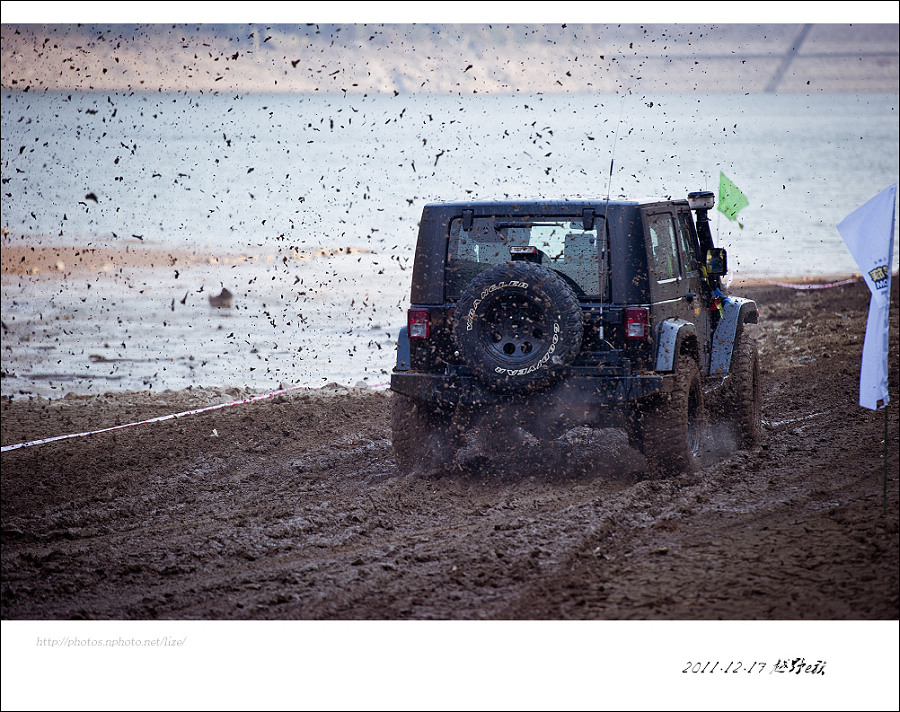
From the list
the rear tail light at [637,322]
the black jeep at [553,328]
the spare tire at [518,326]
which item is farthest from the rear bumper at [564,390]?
the rear tail light at [637,322]

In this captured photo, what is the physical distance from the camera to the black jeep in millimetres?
5977

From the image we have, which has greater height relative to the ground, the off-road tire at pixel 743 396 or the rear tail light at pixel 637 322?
the rear tail light at pixel 637 322

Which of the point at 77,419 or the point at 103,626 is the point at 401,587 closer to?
the point at 103,626

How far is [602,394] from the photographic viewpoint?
6.09 meters

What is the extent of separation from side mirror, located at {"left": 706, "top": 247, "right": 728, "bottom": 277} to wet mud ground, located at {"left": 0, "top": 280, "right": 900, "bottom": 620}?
51.4 inches

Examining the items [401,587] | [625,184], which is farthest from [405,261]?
[401,587]

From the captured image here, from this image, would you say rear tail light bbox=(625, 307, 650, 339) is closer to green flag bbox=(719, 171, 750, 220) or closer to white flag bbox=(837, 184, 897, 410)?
white flag bbox=(837, 184, 897, 410)

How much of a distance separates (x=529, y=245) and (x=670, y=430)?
5.13ft

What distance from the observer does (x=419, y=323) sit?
6434 mm

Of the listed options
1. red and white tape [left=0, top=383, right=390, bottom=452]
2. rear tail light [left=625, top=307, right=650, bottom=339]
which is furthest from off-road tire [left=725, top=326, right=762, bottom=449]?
red and white tape [left=0, top=383, right=390, bottom=452]

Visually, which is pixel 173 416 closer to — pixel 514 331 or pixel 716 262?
pixel 514 331

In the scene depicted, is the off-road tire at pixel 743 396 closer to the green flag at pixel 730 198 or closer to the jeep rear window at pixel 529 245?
the green flag at pixel 730 198

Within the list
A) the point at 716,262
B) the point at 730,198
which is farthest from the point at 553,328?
the point at 730,198

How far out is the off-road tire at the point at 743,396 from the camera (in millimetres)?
7320
